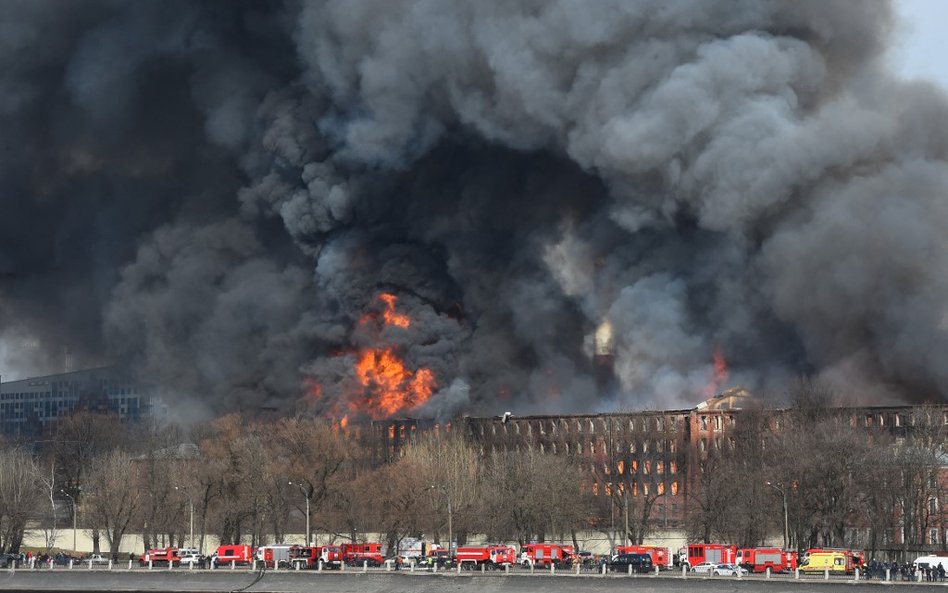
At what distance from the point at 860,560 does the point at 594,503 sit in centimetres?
2438

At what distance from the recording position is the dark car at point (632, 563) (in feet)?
209

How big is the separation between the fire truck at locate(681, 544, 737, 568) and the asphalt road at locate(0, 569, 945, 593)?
8.81 m

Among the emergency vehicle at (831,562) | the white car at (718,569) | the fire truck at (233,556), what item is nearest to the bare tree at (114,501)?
the fire truck at (233,556)

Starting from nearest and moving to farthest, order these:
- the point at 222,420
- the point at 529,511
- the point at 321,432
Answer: the point at 529,511
the point at 321,432
the point at 222,420

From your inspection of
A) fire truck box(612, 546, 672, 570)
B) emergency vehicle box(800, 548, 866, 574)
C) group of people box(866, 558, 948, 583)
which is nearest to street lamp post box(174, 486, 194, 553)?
fire truck box(612, 546, 672, 570)

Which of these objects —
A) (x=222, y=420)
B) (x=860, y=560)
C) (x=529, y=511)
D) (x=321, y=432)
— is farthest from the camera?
(x=222, y=420)

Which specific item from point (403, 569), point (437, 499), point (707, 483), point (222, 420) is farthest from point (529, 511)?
point (222, 420)

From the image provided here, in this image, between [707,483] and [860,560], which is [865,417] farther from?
[860,560]

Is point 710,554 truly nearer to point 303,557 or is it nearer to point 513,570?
point 513,570

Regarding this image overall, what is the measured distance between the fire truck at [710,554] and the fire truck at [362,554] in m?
13.2

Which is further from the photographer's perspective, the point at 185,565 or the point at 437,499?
the point at 437,499

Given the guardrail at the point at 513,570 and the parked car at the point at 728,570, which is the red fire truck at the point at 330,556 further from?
the parked car at the point at 728,570

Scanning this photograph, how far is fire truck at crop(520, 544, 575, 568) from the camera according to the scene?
7010cm

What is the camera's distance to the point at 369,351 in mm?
Answer: 99375
